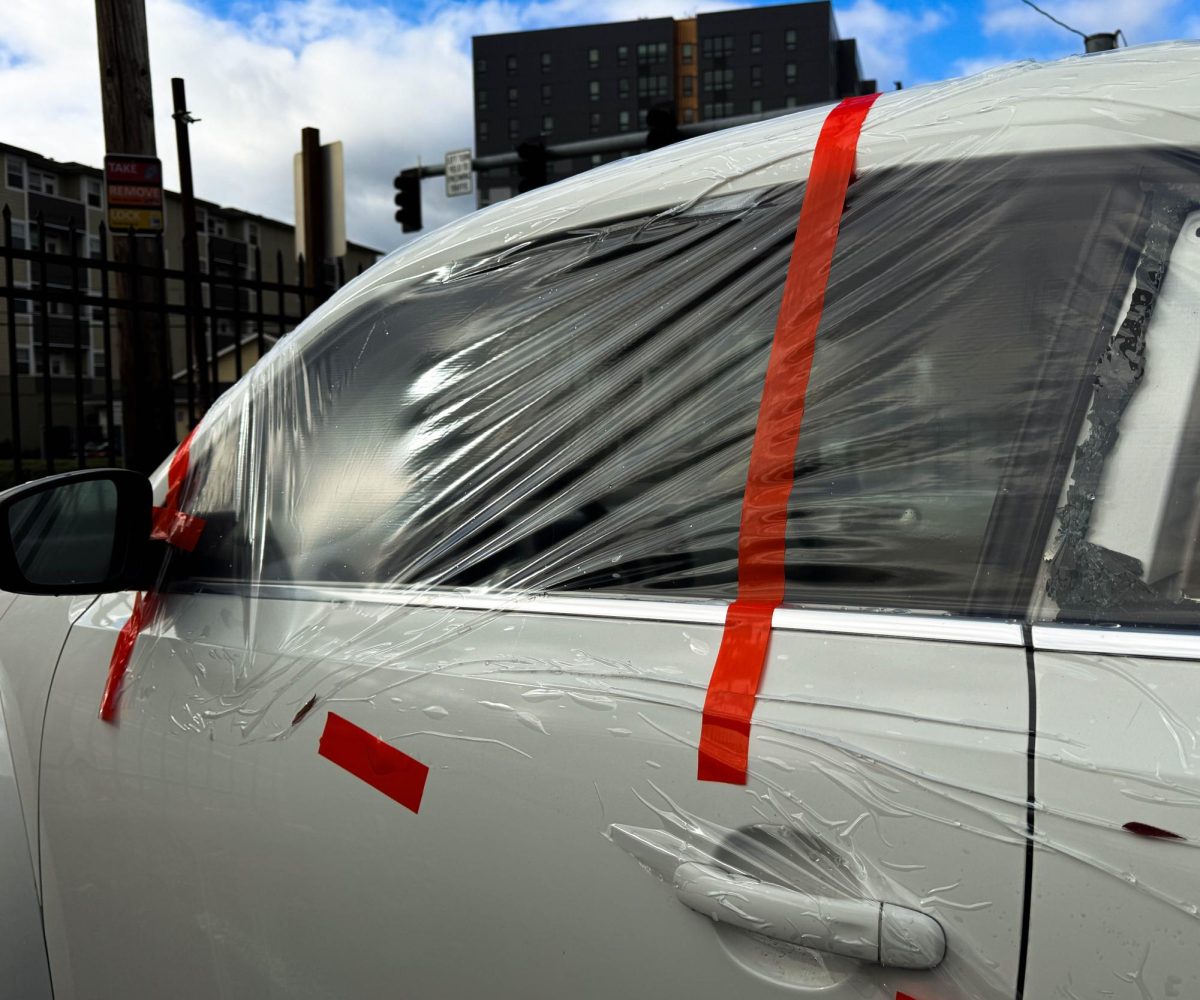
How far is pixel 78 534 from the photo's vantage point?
2.04 meters

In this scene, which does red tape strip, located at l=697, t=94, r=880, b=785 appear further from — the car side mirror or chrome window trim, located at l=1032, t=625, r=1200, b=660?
the car side mirror

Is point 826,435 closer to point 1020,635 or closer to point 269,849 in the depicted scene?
point 1020,635

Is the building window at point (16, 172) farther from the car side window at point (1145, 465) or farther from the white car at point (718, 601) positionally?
the car side window at point (1145, 465)

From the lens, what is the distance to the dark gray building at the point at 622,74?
8575cm

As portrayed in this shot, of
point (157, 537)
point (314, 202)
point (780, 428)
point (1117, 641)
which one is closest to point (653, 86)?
point (314, 202)

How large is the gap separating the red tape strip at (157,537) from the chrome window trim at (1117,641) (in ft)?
4.41

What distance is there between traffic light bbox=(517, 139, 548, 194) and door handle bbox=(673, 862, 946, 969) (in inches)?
444

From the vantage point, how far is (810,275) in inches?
50.9

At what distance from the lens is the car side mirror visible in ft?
5.58

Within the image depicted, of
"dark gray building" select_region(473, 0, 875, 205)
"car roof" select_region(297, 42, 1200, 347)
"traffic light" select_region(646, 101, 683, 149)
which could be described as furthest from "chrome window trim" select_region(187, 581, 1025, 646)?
"dark gray building" select_region(473, 0, 875, 205)

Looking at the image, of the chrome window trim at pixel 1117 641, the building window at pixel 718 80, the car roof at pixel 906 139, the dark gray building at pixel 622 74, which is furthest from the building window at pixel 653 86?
the chrome window trim at pixel 1117 641

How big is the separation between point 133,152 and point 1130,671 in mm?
6676

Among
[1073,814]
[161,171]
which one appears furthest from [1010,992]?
[161,171]

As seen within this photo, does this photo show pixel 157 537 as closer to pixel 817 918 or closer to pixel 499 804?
pixel 499 804
